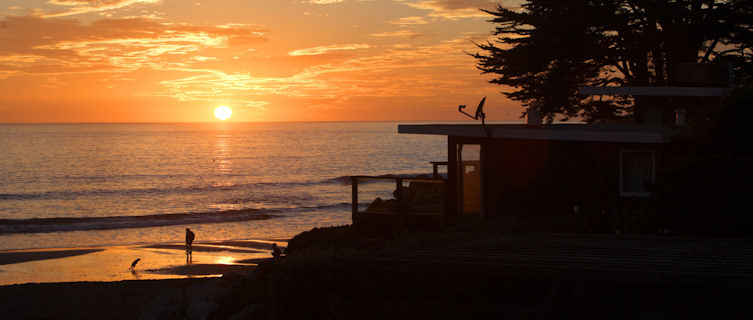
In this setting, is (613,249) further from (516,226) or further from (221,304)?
(221,304)

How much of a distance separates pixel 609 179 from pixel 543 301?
32.1 feet

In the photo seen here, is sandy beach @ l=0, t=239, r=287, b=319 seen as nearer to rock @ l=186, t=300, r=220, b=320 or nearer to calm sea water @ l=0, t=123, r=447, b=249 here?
calm sea water @ l=0, t=123, r=447, b=249

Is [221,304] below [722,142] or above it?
below

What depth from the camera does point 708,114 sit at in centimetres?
1530

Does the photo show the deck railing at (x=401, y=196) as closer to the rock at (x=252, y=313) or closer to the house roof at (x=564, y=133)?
the house roof at (x=564, y=133)

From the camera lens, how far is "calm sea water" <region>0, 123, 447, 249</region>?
139 ft

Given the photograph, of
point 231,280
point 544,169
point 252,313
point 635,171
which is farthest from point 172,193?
point 635,171

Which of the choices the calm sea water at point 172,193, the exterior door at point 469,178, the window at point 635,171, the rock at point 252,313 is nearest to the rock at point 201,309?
the rock at point 252,313

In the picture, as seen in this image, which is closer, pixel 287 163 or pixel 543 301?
pixel 543 301

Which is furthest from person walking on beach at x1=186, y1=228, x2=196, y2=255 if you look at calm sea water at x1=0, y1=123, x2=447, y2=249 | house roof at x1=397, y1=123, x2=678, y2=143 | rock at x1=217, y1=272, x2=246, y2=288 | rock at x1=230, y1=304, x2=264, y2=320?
rock at x1=230, y1=304, x2=264, y2=320

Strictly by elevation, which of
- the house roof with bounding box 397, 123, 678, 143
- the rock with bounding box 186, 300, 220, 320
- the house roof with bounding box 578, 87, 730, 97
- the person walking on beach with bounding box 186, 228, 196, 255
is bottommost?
the person walking on beach with bounding box 186, 228, 196, 255

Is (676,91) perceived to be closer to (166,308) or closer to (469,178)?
(469,178)

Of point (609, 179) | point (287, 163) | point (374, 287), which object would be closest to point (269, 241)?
point (609, 179)

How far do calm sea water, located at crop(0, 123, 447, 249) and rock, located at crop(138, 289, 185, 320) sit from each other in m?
22.6
